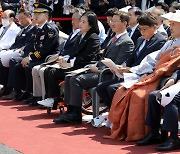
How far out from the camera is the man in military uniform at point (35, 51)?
993 centimetres

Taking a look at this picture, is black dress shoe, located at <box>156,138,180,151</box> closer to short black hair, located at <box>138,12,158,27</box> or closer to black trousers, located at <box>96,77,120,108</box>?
black trousers, located at <box>96,77,120,108</box>

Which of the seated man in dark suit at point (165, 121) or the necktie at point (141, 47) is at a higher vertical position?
the necktie at point (141, 47)

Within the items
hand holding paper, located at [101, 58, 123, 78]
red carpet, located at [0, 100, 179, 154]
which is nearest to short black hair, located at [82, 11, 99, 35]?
hand holding paper, located at [101, 58, 123, 78]

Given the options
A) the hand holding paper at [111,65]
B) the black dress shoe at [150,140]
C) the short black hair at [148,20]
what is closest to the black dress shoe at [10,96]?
the hand holding paper at [111,65]

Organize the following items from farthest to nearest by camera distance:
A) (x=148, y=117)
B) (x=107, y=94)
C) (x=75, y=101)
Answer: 1. (x=75, y=101)
2. (x=107, y=94)
3. (x=148, y=117)

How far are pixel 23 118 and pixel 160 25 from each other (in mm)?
2725

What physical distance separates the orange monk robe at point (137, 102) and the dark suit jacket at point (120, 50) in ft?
3.32

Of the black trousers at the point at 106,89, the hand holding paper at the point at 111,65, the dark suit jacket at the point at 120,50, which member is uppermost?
the dark suit jacket at the point at 120,50

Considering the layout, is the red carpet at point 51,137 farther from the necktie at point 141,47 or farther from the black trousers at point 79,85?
the necktie at point 141,47

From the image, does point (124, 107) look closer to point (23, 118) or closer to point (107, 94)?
point (107, 94)

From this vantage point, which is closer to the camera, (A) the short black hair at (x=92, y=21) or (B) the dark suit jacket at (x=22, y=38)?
(A) the short black hair at (x=92, y=21)

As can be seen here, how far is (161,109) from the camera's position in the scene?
664cm

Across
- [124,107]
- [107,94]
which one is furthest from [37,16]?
[124,107]

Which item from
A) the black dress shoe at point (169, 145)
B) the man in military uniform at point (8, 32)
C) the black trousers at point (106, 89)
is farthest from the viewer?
the man in military uniform at point (8, 32)
